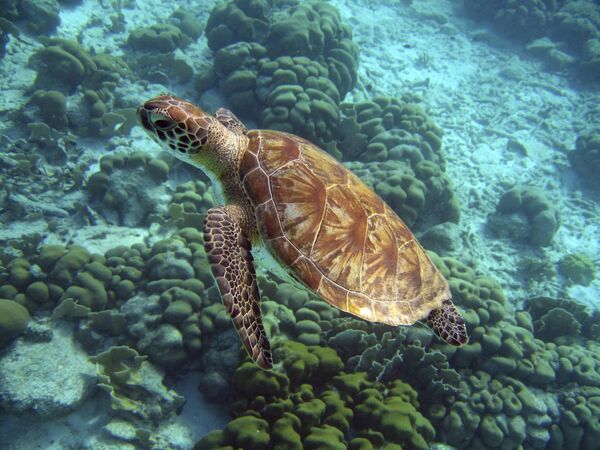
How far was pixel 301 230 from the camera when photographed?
9.86 feet

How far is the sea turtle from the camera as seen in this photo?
2.91 metres

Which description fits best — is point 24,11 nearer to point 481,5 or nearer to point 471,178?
point 471,178

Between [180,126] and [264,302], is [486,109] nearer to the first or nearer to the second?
[264,302]

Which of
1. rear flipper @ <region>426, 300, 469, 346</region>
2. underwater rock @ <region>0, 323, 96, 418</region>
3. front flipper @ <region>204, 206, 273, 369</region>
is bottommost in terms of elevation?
underwater rock @ <region>0, 323, 96, 418</region>

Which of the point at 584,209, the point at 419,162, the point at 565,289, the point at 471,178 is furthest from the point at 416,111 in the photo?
the point at 584,209

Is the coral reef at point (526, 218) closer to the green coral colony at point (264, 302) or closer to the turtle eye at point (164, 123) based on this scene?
the green coral colony at point (264, 302)

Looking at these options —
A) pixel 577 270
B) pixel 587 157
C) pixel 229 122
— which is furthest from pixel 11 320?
pixel 587 157

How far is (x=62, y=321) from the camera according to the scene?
3.87 meters

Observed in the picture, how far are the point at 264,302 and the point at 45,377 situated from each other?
7.46 ft

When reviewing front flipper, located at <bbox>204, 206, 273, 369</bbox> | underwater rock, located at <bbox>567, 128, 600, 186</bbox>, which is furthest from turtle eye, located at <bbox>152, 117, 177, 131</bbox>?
underwater rock, located at <bbox>567, 128, 600, 186</bbox>

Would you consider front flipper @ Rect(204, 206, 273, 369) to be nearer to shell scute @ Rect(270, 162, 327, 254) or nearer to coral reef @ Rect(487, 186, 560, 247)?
shell scute @ Rect(270, 162, 327, 254)

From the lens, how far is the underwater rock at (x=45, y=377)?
10.6 ft

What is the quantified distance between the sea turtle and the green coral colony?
121 mm

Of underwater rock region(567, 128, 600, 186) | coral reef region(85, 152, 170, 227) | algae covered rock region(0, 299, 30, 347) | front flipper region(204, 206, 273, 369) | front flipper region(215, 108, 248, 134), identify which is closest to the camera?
front flipper region(204, 206, 273, 369)
